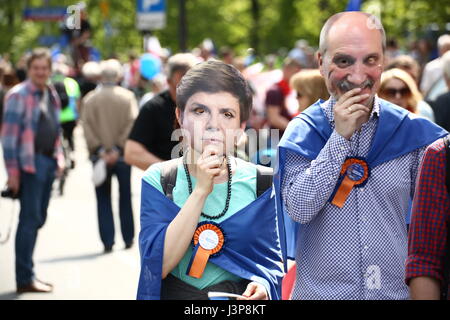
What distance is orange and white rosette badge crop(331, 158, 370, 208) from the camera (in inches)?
141

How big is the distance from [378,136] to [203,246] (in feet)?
2.49

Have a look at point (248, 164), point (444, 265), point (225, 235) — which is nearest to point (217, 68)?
point (248, 164)

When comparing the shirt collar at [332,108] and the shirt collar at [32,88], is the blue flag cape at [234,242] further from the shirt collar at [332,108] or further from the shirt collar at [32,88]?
the shirt collar at [32,88]

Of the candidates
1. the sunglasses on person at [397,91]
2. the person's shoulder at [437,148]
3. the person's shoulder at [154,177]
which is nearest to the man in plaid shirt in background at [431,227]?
the person's shoulder at [437,148]

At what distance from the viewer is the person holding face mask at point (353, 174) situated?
11.5 feet

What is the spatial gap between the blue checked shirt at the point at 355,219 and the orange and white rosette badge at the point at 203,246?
302mm

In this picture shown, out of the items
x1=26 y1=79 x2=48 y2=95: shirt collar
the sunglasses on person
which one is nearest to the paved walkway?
x1=26 y1=79 x2=48 y2=95: shirt collar

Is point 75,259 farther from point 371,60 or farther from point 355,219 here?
point 371,60

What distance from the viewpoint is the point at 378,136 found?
3637 millimetres

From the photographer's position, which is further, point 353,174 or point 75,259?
point 75,259

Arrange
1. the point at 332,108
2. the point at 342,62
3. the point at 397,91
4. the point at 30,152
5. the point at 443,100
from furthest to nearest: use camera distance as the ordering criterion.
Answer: the point at 30,152 < the point at 443,100 < the point at 397,91 < the point at 332,108 < the point at 342,62

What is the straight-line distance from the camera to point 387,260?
356 centimetres

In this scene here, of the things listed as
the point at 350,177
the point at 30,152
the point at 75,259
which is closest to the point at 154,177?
the point at 350,177
